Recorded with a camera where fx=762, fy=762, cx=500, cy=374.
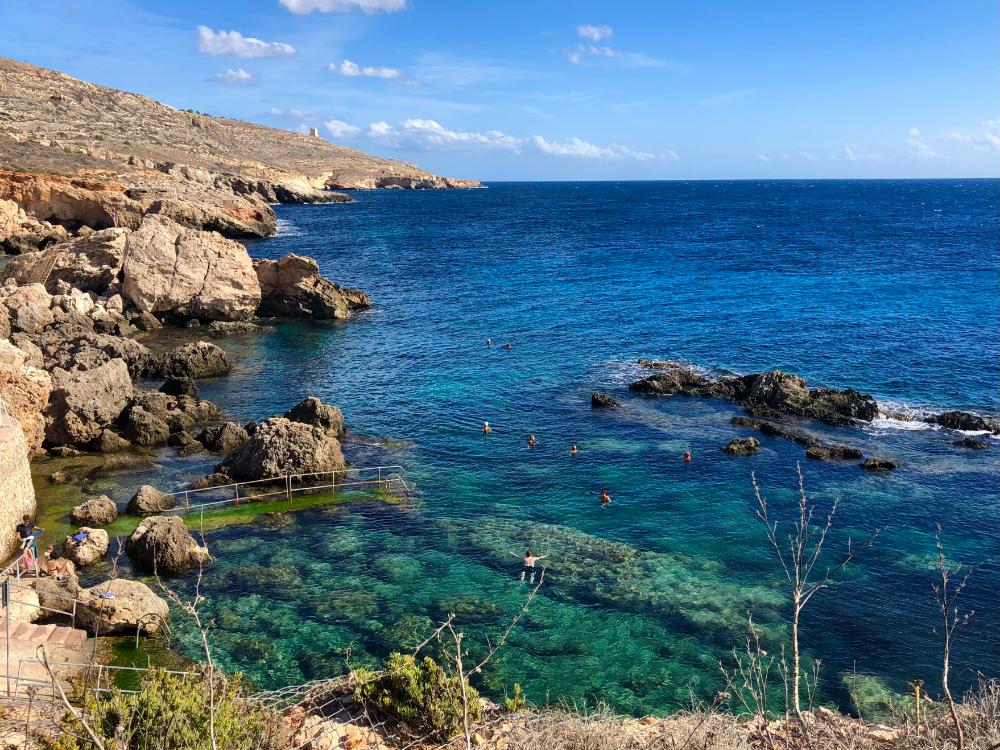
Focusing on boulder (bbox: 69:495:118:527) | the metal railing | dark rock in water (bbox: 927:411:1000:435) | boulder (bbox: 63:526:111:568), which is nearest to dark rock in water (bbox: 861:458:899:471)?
dark rock in water (bbox: 927:411:1000:435)

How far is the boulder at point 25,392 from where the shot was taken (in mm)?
28672

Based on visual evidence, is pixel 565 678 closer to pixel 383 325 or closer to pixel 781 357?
pixel 781 357

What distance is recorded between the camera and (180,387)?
124 ft

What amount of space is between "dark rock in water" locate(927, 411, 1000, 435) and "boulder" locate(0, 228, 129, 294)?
50361 millimetres

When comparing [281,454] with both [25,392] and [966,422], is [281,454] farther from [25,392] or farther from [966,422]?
[966,422]

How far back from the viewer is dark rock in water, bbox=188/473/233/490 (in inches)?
1127

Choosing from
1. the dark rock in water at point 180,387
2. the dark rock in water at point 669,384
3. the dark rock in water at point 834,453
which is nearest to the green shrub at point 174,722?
the dark rock in water at point 834,453

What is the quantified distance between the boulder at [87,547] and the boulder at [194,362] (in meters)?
18.3

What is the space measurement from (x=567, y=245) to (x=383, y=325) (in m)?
49.6

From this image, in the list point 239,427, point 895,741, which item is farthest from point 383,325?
point 895,741

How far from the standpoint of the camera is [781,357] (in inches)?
1841

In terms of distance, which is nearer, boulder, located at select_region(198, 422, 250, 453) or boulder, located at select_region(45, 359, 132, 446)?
boulder, located at select_region(45, 359, 132, 446)

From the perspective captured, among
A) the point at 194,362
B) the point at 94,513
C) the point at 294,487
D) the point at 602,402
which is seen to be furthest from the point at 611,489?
the point at 194,362

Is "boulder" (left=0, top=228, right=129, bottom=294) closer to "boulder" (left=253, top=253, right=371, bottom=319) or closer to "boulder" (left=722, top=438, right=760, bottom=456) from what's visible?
"boulder" (left=253, top=253, right=371, bottom=319)
